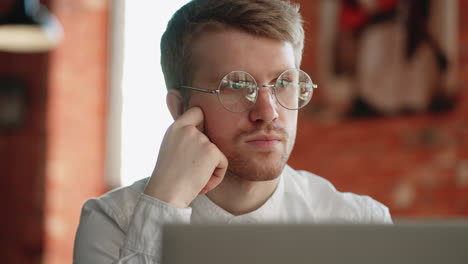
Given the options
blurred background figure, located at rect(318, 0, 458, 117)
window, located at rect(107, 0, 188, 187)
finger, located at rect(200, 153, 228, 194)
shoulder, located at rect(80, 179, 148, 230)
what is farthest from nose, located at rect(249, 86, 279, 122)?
window, located at rect(107, 0, 188, 187)

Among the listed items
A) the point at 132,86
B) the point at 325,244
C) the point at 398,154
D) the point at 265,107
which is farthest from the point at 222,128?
the point at 132,86

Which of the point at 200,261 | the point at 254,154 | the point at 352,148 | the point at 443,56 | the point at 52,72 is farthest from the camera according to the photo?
the point at 52,72

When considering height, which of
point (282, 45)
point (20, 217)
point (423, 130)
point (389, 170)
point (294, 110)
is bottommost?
point (20, 217)

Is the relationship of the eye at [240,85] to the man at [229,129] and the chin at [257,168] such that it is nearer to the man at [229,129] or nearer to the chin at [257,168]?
the man at [229,129]

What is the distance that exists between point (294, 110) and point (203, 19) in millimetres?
310

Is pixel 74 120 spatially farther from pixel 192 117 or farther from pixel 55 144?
pixel 192 117

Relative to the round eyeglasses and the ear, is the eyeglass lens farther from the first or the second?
the ear

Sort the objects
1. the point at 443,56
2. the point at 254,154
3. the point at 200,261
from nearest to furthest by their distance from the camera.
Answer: the point at 200,261 → the point at 254,154 → the point at 443,56

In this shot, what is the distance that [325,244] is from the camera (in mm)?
555

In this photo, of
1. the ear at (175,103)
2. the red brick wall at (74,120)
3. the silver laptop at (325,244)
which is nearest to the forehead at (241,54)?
the ear at (175,103)

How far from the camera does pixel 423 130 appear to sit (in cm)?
272

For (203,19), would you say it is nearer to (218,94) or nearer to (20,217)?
(218,94)

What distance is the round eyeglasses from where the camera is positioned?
119 cm

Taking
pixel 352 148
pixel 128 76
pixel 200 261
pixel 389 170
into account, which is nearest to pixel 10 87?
pixel 128 76
